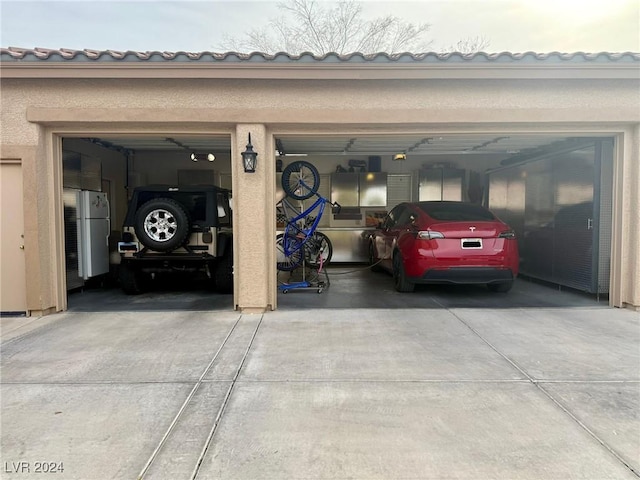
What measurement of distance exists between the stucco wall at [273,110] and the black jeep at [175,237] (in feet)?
3.91

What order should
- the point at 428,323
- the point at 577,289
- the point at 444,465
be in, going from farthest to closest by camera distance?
the point at 577,289, the point at 428,323, the point at 444,465

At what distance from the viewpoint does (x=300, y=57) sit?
521 cm

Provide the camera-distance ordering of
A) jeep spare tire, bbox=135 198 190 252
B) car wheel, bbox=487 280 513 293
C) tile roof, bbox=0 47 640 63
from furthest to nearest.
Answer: car wheel, bbox=487 280 513 293 → jeep spare tire, bbox=135 198 190 252 → tile roof, bbox=0 47 640 63

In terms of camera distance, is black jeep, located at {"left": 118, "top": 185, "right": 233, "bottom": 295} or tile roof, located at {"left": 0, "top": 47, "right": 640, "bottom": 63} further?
black jeep, located at {"left": 118, "top": 185, "right": 233, "bottom": 295}

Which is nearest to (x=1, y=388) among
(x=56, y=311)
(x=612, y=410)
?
(x=56, y=311)

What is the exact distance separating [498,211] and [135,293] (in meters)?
7.61

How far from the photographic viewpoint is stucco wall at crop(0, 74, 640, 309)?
5457mm

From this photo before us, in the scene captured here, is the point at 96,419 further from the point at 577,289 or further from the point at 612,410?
the point at 577,289

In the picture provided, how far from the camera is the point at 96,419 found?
2.87m

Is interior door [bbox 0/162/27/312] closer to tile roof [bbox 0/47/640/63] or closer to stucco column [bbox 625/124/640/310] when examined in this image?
tile roof [bbox 0/47/640/63]

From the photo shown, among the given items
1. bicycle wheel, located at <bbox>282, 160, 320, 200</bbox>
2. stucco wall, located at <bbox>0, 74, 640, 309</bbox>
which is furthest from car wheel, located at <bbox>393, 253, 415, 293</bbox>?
stucco wall, located at <bbox>0, 74, 640, 309</bbox>

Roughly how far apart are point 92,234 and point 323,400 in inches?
237

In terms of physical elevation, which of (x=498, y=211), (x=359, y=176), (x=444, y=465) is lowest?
(x=444, y=465)

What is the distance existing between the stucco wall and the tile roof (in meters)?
0.33
